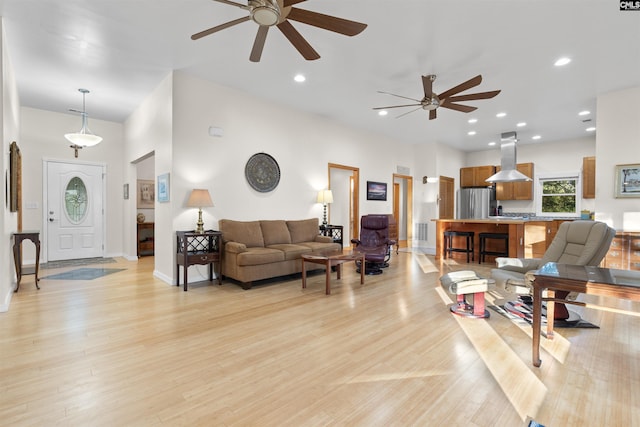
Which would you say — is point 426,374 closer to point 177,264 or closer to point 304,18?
point 304,18

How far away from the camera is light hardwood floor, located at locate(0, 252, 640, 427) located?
68.1 inches

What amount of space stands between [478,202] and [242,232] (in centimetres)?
752

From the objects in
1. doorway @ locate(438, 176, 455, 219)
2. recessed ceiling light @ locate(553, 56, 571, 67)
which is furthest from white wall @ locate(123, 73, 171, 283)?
doorway @ locate(438, 176, 455, 219)

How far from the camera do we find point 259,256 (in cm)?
441

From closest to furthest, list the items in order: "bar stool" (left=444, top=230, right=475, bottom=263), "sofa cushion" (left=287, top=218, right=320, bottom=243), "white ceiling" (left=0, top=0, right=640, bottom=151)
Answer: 1. "white ceiling" (left=0, top=0, right=640, bottom=151)
2. "sofa cushion" (left=287, top=218, right=320, bottom=243)
3. "bar stool" (left=444, top=230, right=475, bottom=263)

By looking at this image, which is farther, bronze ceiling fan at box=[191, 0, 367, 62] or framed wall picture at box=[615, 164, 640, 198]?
framed wall picture at box=[615, 164, 640, 198]

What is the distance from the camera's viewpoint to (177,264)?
14.9 ft

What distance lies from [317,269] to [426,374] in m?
3.60

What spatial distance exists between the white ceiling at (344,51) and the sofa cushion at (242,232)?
221cm

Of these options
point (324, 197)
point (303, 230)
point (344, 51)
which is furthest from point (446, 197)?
point (344, 51)

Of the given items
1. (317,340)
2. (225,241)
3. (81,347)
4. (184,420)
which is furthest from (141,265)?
(184,420)

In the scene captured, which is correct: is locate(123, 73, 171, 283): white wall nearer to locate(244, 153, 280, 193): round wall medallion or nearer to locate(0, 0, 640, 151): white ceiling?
locate(0, 0, 640, 151): white ceiling

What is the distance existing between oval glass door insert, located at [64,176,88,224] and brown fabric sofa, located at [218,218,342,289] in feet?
13.0

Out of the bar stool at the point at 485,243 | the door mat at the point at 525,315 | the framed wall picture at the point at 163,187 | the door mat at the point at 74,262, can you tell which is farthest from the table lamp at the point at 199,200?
the bar stool at the point at 485,243
